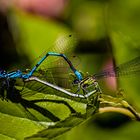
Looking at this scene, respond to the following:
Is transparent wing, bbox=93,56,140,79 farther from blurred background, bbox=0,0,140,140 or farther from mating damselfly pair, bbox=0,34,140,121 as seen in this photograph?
blurred background, bbox=0,0,140,140

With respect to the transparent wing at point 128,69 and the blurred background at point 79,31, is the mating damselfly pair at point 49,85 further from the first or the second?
the blurred background at point 79,31

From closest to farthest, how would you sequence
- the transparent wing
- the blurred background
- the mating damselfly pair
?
1. the mating damselfly pair
2. the transparent wing
3. the blurred background

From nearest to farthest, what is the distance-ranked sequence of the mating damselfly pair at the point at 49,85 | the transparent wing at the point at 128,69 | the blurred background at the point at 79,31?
1. the mating damselfly pair at the point at 49,85
2. the transparent wing at the point at 128,69
3. the blurred background at the point at 79,31

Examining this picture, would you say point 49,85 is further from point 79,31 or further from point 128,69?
point 79,31

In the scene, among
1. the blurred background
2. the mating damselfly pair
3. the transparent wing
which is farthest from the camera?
the blurred background

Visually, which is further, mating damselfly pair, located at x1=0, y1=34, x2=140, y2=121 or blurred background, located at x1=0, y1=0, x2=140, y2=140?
blurred background, located at x1=0, y1=0, x2=140, y2=140

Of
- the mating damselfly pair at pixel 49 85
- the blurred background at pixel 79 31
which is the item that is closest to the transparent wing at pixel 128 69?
the mating damselfly pair at pixel 49 85

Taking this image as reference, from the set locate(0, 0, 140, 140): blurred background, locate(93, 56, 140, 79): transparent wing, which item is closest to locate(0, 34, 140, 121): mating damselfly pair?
locate(93, 56, 140, 79): transparent wing
